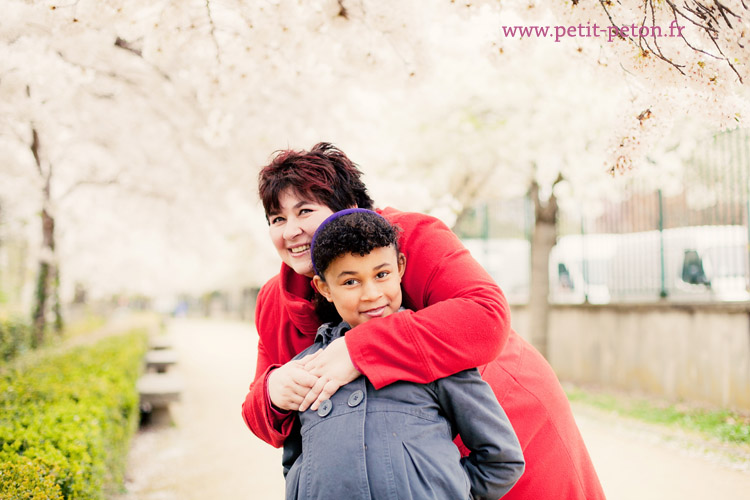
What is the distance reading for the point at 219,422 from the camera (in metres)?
9.17

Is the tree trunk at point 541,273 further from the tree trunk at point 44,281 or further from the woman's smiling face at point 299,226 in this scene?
the tree trunk at point 44,281

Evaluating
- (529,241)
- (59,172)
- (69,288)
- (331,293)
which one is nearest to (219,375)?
(59,172)

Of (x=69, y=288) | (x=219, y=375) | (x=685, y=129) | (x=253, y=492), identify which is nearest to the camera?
(x=253, y=492)

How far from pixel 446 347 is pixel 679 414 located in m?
7.60

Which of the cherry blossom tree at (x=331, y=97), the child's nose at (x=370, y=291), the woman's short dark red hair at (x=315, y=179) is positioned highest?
the cherry blossom tree at (x=331, y=97)

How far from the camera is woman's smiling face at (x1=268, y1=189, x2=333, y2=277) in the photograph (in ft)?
6.59

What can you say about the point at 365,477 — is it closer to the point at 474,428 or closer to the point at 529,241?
the point at 474,428

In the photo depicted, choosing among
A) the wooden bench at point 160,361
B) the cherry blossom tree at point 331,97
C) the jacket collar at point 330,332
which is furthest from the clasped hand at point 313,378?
the wooden bench at point 160,361

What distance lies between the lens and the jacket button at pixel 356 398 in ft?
5.36

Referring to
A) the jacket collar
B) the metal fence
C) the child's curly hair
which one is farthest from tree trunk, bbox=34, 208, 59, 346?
the child's curly hair

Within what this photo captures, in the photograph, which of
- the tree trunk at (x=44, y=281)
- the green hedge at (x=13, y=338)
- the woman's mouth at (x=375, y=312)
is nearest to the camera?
the woman's mouth at (x=375, y=312)

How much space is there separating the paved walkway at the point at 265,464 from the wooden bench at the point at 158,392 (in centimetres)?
38

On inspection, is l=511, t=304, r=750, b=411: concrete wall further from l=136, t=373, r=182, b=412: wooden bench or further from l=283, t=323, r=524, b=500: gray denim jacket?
l=283, t=323, r=524, b=500: gray denim jacket

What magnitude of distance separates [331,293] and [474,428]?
1.86 ft
